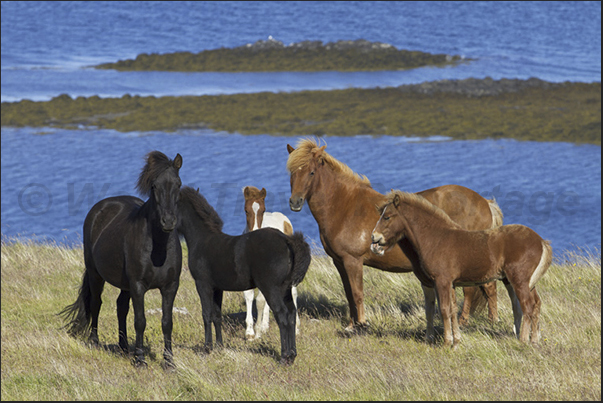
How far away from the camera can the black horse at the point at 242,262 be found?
243 inches

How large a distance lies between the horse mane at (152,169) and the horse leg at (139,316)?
94cm

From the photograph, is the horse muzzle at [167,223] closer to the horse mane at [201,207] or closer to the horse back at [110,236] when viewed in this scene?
the horse back at [110,236]

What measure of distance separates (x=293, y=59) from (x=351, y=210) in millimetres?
36838

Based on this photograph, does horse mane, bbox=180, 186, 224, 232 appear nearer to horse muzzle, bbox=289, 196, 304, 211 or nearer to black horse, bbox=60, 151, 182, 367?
black horse, bbox=60, 151, 182, 367

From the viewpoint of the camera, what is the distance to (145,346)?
7465 millimetres

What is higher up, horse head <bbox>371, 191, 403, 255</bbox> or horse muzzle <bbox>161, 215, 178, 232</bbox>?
horse muzzle <bbox>161, 215, 178, 232</bbox>

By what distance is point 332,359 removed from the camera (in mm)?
6648

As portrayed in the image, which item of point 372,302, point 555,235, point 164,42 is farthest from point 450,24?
point 372,302

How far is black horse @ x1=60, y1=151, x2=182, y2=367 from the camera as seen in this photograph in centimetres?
580

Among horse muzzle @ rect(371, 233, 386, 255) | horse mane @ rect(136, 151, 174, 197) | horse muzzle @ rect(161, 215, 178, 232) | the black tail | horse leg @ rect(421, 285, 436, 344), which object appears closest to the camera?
horse muzzle @ rect(161, 215, 178, 232)

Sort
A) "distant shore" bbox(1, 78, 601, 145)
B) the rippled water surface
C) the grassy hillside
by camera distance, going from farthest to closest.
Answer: "distant shore" bbox(1, 78, 601, 145) < the rippled water surface < the grassy hillside

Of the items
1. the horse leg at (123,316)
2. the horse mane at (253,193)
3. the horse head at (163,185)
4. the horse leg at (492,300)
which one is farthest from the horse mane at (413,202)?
the horse leg at (123,316)

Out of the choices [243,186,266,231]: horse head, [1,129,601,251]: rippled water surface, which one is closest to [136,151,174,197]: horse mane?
[243,186,266,231]: horse head

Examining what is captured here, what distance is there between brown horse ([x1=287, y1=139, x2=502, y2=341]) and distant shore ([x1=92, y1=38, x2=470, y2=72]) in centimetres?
3539
